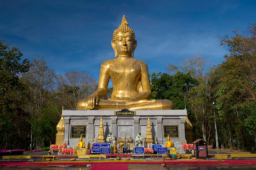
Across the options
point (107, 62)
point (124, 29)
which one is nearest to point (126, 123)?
point (107, 62)

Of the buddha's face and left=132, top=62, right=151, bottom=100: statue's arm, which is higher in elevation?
the buddha's face

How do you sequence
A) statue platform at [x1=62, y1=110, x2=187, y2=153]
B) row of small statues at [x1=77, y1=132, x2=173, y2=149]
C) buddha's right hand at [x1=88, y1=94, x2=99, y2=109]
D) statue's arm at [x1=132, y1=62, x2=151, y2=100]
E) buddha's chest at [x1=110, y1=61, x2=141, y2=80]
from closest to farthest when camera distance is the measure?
row of small statues at [x1=77, y1=132, x2=173, y2=149] → statue platform at [x1=62, y1=110, x2=187, y2=153] → buddha's right hand at [x1=88, y1=94, x2=99, y2=109] → statue's arm at [x1=132, y1=62, x2=151, y2=100] → buddha's chest at [x1=110, y1=61, x2=141, y2=80]

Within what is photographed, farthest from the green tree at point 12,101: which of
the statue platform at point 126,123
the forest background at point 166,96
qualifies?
the statue platform at point 126,123

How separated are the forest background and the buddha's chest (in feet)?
19.9

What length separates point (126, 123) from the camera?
46.3 ft

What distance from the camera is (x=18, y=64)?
2316cm

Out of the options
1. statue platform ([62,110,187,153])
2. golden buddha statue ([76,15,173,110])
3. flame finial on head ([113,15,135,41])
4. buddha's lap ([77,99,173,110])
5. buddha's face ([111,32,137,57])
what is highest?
flame finial on head ([113,15,135,41])

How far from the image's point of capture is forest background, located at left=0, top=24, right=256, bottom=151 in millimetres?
15875

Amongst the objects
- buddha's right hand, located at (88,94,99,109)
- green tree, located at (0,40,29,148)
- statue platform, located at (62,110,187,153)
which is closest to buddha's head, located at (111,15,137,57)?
buddha's right hand, located at (88,94,99,109)

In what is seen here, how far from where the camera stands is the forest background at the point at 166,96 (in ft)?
52.1

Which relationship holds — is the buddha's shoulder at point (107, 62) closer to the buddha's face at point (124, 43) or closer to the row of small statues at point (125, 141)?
the buddha's face at point (124, 43)

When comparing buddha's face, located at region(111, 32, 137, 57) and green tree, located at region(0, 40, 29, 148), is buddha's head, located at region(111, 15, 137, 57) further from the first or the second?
green tree, located at region(0, 40, 29, 148)

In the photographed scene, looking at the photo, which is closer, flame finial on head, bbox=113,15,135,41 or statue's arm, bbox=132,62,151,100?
statue's arm, bbox=132,62,151,100

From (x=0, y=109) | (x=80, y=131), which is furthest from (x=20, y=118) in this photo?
(x=80, y=131)
